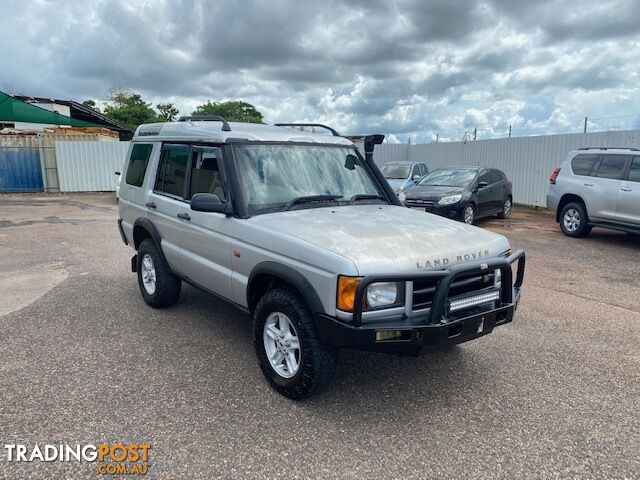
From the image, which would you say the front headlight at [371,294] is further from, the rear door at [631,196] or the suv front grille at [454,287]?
the rear door at [631,196]

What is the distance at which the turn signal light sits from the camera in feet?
9.34

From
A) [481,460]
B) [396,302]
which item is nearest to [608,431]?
[481,460]

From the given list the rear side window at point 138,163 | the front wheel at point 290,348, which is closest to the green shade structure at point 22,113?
the rear side window at point 138,163

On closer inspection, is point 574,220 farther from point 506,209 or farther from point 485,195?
point 506,209

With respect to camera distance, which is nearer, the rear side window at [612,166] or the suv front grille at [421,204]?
the rear side window at [612,166]

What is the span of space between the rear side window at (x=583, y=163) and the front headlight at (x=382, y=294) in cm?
853

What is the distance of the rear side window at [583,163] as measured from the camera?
968 centimetres

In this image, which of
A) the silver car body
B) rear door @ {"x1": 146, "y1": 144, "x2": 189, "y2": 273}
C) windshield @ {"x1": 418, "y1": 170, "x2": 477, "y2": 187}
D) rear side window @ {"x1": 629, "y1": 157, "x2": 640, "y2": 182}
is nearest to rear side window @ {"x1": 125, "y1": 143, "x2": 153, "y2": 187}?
the silver car body

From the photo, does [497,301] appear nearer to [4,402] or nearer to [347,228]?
[347,228]


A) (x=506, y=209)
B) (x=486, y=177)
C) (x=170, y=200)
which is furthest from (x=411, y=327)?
(x=506, y=209)

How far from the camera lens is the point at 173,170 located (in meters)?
4.84

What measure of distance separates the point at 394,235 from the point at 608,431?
73.0 inches

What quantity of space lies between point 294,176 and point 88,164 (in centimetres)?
1944

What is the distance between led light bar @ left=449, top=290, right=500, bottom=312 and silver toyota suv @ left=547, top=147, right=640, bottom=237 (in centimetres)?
702
